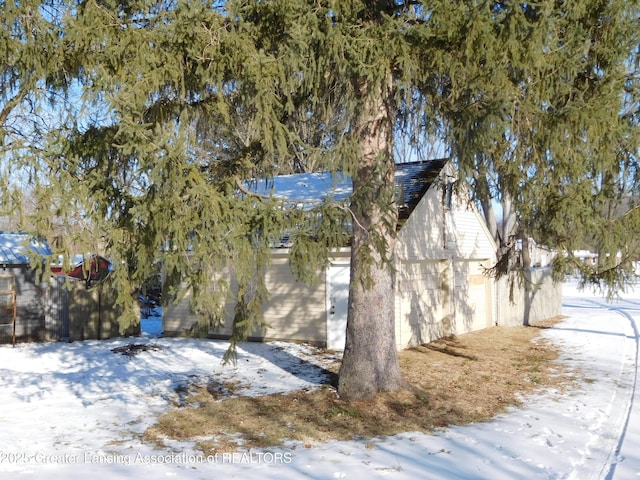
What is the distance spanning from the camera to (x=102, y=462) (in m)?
6.74

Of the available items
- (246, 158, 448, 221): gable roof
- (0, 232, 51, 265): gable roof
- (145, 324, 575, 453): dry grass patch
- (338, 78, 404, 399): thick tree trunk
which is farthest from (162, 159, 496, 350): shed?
(0, 232, 51, 265): gable roof

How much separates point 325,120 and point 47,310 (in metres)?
11.4

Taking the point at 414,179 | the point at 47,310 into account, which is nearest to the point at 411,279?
the point at 414,179

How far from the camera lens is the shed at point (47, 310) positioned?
16.4 m

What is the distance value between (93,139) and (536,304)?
18366mm

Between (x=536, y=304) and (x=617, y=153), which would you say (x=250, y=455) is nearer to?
(x=617, y=153)

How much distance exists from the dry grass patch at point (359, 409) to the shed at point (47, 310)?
7.62 metres

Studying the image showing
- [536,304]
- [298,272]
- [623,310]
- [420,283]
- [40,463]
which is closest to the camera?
[40,463]

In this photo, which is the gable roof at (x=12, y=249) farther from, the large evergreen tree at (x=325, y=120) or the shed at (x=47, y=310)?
the large evergreen tree at (x=325, y=120)

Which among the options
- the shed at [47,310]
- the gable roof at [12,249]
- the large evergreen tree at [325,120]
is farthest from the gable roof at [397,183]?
the gable roof at [12,249]

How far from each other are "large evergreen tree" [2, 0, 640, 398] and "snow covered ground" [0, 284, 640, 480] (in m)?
1.71

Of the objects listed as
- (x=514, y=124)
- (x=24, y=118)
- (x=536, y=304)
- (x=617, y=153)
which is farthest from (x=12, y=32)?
(x=536, y=304)

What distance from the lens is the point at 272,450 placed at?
722 centimetres

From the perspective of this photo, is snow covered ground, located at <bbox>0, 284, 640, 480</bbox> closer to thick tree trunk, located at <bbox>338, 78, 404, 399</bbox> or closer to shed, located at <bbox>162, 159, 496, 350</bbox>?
thick tree trunk, located at <bbox>338, 78, 404, 399</bbox>
